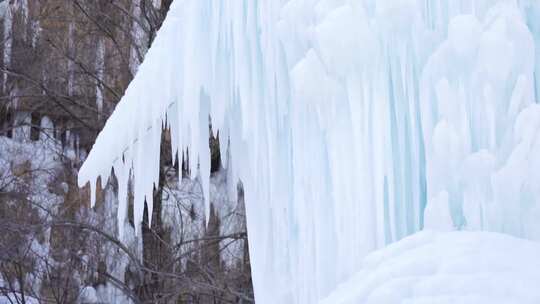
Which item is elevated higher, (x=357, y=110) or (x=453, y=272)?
(x=357, y=110)

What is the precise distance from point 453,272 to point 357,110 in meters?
0.74

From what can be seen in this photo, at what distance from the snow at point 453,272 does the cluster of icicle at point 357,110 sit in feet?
0.69

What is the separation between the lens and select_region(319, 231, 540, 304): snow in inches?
87.9

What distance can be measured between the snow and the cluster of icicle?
210mm

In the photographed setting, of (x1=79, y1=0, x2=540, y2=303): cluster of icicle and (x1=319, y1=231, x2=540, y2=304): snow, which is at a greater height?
(x1=79, y1=0, x2=540, y2=303): cluster of icicle

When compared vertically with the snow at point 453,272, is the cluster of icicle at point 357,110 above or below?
above

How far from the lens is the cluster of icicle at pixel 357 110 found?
8.73 ft

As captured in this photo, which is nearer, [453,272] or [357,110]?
[453,272]

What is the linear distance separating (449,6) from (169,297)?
645 cm

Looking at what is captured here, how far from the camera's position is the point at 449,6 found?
2850 millimetres

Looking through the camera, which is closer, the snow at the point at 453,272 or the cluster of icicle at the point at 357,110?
the snow at the point at 453,272

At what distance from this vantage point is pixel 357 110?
9.35 ft

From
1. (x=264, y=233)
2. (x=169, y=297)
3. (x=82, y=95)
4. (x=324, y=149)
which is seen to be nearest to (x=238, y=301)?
(x=169, y=297)

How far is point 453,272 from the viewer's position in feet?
7.61
